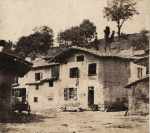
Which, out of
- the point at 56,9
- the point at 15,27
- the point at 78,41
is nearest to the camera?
the point at 56,9

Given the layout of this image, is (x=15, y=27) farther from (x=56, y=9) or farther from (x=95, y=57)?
(x=95, y=57)

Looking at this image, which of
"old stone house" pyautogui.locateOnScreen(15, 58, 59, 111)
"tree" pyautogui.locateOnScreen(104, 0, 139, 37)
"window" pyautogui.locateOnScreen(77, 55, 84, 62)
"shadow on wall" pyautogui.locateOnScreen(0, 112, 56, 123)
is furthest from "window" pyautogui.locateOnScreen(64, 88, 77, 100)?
"tree" pyautogui.locateOnScreen(104, 0, 139, 37)

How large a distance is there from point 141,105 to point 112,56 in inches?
114

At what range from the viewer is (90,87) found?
8.40 meters

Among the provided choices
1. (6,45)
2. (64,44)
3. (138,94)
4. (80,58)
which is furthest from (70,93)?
(6,45)

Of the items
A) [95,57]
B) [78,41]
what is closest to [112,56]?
[95,57]

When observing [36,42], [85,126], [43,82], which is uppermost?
[36,42]

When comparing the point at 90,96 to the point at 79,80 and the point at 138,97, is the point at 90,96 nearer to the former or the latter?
the point at 79,80

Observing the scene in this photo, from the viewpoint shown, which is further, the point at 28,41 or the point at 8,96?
the point at 8,96

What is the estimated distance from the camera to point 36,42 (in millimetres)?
5676

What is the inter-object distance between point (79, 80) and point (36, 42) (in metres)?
3.04

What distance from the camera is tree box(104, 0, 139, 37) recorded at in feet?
15.0

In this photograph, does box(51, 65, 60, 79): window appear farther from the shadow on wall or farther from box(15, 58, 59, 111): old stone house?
the shadow on wall

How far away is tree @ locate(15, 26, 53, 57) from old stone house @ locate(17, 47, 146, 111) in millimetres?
1325
